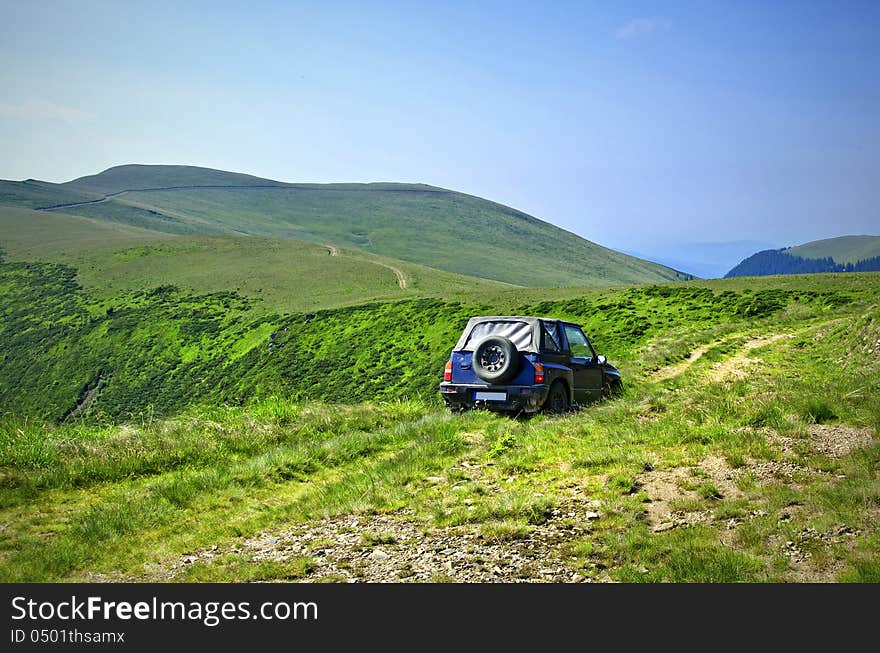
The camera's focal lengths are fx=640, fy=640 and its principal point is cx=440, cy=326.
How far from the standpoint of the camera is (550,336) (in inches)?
503

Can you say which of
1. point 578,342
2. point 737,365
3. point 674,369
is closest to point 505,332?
point 578,342

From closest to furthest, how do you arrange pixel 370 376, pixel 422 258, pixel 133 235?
pixel 370 376, pixel 133 235, pixel 422 258

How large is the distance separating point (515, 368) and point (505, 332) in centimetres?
111

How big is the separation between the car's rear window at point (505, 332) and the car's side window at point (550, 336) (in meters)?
0.28

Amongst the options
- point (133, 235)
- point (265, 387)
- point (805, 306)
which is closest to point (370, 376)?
point (265, 387)

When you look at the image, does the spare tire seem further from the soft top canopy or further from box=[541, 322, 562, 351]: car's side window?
box=[541, 322, 562, 351]: car's side window

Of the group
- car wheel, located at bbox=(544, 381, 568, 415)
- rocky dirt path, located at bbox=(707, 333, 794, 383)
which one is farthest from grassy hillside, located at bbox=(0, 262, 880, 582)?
car wheel, located at bbox=(544, 381, 568, 415)

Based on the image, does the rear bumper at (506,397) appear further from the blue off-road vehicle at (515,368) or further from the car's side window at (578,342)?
the car's side window at (578,342)

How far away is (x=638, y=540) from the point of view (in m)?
5.36

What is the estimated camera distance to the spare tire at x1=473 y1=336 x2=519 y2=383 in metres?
12.0

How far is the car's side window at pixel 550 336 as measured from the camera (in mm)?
12554

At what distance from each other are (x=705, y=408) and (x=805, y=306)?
33.7 metres
